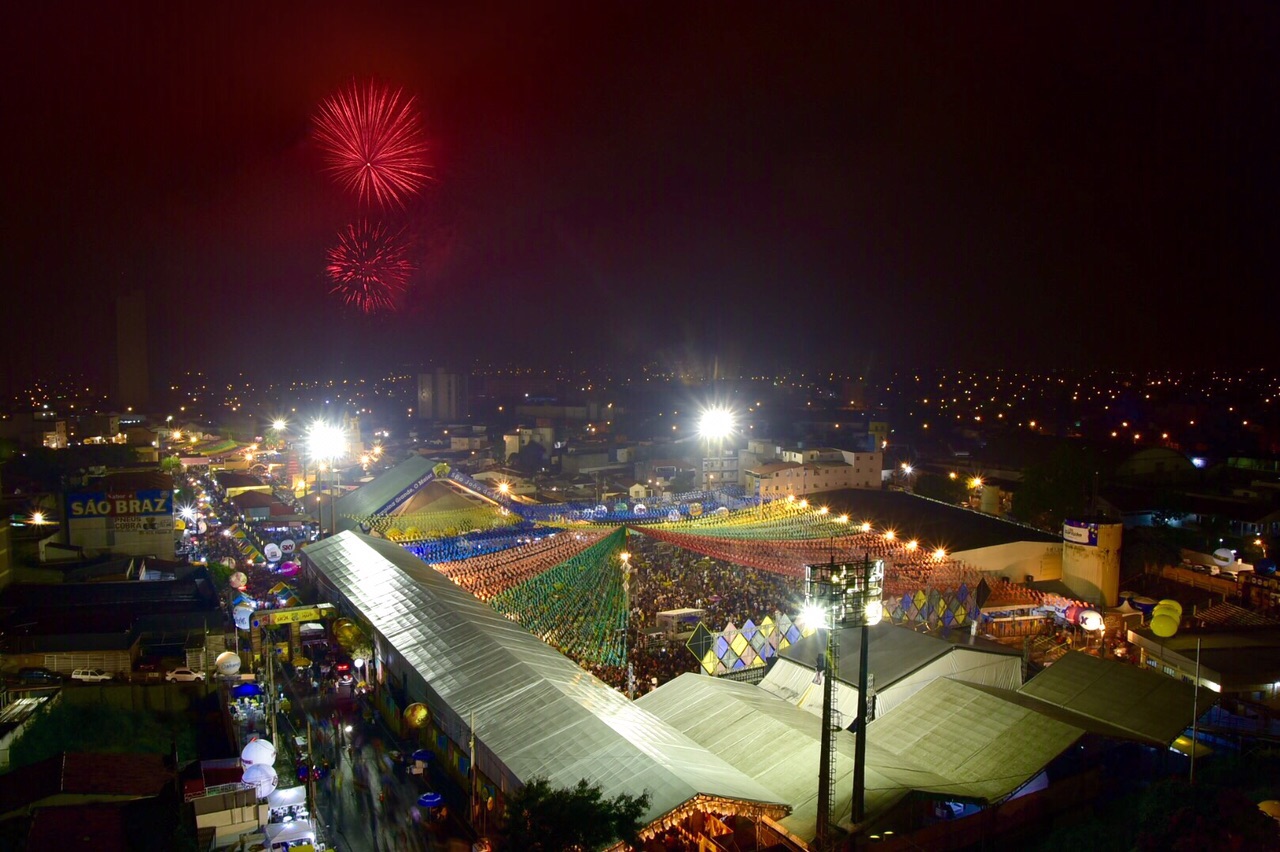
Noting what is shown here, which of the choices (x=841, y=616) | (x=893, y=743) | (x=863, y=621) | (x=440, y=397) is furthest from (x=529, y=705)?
(x=440, y=397)

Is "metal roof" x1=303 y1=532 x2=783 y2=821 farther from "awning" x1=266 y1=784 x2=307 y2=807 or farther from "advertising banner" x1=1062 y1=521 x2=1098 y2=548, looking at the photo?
"advertising banner" x1=1062 y1=521 x2=1098 y2=548

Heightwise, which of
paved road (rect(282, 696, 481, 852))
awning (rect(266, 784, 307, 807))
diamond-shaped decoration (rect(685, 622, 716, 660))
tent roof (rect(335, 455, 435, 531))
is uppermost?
tent roof (rect(335, 455, 435, 531))

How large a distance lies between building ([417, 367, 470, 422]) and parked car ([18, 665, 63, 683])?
43619mm

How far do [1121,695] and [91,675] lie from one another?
1197 centimetres

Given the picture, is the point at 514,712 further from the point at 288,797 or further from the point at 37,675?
the point at 37,675

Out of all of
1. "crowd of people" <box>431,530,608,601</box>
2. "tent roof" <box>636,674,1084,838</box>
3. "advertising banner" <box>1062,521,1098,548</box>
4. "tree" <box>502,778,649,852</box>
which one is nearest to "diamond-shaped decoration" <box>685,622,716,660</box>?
"tent roof" <box>636,674,1084,838</box>

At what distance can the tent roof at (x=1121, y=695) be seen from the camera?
28.1 ft

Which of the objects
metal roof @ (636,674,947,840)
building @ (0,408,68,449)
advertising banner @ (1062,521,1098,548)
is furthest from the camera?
building @ (0,408,68,449)

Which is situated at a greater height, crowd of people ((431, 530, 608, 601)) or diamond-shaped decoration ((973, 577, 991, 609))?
crowd of people ((431, 530, 608, 601))

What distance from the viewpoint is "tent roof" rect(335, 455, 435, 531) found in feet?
56.6

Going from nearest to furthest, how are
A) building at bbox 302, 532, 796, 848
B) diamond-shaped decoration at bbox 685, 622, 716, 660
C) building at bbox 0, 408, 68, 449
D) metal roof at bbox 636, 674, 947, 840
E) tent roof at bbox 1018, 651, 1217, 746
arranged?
building at bbox 302, 532, 796, 848 → metal roof at bbox 636, 674, 947, 840 → tent roof at bbox 1018, 651, 1217, 746 → diamond-shaped decoration at bbox 685, 622, 716, 660 → building at bbox 0, 408, 68, 449

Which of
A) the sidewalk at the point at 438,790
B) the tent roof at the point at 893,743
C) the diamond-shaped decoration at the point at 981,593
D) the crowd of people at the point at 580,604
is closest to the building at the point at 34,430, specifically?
the crowd of people at the point at 580,604

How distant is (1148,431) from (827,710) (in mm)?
39649

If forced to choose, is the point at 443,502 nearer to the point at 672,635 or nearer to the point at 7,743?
the point at 672,635
